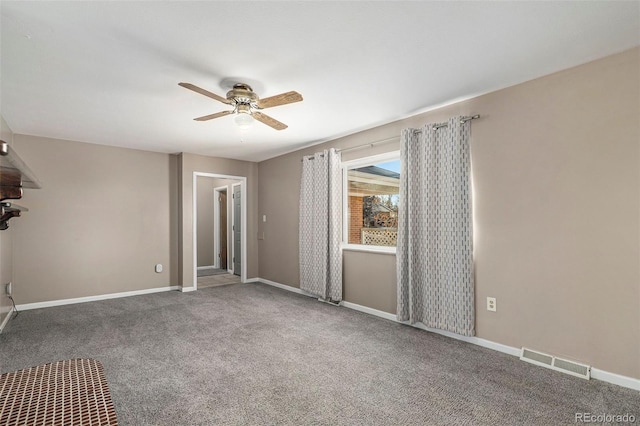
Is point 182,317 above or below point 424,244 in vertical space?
below

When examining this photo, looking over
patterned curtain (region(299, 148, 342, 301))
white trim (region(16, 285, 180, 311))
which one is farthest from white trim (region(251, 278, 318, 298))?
white trim (region(16, 285, 180, 311))

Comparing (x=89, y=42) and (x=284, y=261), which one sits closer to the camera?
(x=89, y=42)

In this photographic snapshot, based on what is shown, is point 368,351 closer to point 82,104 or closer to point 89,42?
point 89,42

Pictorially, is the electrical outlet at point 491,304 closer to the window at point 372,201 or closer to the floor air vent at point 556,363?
the floor air vent at point 556,363

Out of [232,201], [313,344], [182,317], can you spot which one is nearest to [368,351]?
[313,344]

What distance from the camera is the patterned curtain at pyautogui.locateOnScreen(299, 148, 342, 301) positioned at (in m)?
4.66

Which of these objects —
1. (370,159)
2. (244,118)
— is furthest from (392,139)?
(244,118)

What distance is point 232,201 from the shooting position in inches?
299

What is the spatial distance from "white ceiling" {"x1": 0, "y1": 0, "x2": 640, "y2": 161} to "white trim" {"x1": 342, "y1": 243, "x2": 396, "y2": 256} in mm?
1675

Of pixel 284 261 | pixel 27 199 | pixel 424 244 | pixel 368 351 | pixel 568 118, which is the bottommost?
pixel 368 351

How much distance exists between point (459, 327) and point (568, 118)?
2.09m

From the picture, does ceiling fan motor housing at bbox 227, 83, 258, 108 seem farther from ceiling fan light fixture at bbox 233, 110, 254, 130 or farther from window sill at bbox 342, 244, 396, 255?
window sill at bbox 342, 244, 396, 255

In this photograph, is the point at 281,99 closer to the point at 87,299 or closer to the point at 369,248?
the point at 369,248

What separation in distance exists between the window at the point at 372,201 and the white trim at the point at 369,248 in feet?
0.05
